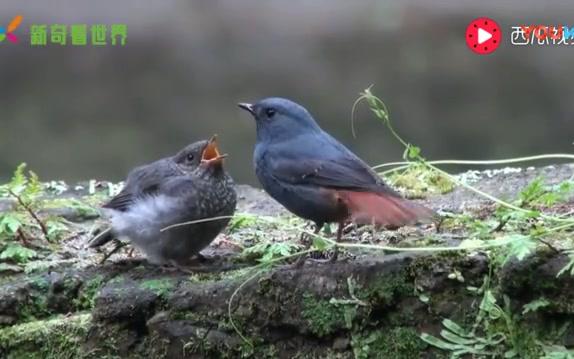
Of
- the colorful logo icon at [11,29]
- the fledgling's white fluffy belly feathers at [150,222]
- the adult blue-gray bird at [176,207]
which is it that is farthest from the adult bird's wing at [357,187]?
the colorful logo icon at [11,29]

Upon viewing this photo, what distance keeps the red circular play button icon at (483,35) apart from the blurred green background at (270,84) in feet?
0.35

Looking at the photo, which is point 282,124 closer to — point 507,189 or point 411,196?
point 411,196

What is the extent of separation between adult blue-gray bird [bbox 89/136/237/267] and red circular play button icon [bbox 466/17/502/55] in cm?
307

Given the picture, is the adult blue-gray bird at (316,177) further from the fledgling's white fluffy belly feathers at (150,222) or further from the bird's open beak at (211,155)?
the fledgling's white fluffy belly feathers at (150,222)

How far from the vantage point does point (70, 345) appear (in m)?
3.48

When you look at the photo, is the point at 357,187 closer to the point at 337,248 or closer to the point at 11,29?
the point at 337,248

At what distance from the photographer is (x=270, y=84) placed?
24.4 ft

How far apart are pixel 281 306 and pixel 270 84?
430 centimetres

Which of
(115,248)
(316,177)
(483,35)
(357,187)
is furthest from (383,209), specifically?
(483,35)

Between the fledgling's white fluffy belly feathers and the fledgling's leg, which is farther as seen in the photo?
the fledgling's leg

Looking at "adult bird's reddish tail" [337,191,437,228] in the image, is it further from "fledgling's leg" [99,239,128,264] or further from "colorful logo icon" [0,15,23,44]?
"colorful logo icon" [0,15,23,44]

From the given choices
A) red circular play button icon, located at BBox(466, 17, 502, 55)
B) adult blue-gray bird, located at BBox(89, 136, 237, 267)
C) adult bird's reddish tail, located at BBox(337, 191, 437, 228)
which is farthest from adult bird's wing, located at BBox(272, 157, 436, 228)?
red circular play button icon, located at BBox(466, 17, 502, 55)

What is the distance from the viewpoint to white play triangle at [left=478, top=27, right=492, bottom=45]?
6588 millimetres

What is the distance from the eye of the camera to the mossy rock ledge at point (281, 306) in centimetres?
307
